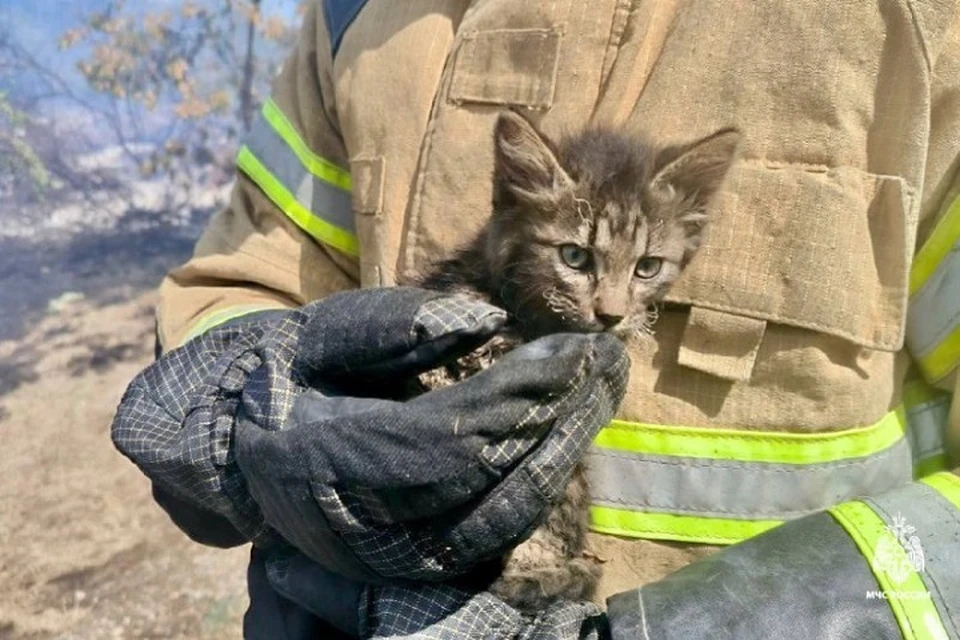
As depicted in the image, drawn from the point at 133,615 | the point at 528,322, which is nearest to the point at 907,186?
the point at 528,322

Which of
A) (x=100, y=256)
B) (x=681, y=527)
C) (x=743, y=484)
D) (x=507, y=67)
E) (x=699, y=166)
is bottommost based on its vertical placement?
(x=100, y=256)

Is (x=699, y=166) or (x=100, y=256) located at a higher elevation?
(x=699, y=166)

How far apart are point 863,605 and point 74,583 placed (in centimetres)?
308

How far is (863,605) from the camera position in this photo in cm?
118

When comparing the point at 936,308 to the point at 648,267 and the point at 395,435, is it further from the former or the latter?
the point at 395,435

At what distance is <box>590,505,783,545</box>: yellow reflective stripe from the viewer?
1453mm

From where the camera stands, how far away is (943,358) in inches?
57.7

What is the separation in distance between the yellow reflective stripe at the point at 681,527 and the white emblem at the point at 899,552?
22 cm

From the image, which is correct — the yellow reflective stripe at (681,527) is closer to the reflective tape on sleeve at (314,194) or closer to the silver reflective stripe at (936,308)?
the silver reflective stripe at (936,308)

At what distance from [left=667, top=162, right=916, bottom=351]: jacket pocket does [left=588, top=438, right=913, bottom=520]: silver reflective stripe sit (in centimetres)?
24

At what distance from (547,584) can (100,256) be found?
3683mm

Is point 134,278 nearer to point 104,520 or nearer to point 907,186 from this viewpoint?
point 104,520

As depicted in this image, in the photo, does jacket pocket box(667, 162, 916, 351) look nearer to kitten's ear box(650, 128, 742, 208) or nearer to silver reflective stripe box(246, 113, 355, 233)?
kitten's ear box(650, 128, 742, 208)

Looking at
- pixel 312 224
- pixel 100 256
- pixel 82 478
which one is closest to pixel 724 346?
pixel 312 224
